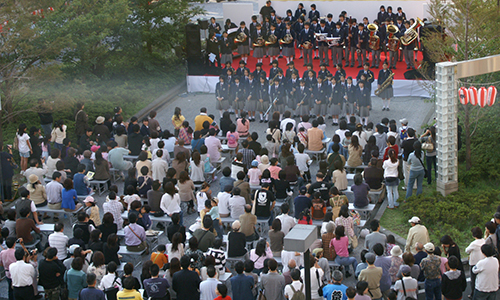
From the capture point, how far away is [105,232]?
10.9 meters

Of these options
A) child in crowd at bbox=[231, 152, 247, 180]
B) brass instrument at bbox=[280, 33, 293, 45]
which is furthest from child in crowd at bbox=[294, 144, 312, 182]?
brass instrument at bbox=[280, 33, 293, 45]

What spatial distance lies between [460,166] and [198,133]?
6.05 meters

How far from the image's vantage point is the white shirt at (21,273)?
973 centimetres

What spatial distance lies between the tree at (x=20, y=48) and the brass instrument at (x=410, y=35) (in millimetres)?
10496

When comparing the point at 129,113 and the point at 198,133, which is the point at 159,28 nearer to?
the point at 129,113

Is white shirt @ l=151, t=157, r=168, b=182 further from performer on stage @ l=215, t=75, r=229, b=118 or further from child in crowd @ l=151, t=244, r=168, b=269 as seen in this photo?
performer on stage @ l=215, t=75, r=229, b=118

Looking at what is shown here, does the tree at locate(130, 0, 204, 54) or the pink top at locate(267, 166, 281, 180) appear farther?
the tree at locate(130, 0, 204, 54)

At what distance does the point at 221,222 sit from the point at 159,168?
2470 mm

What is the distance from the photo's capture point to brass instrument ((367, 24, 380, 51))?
2095cm

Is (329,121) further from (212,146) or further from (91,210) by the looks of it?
(91,210)

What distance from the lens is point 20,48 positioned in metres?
17.5

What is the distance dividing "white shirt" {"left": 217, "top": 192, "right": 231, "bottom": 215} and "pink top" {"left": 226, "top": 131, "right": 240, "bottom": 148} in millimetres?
3676

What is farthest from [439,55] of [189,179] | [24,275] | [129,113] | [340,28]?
[24,275]

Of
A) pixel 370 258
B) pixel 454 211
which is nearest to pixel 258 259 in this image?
pixel 370 258
